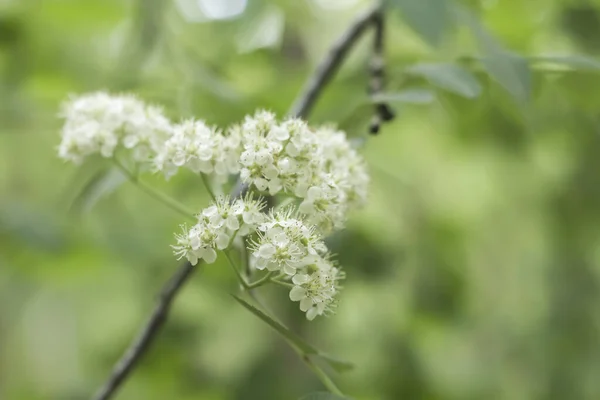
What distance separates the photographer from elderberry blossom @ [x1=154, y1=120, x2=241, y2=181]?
28.3 inches

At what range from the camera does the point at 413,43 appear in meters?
1.71

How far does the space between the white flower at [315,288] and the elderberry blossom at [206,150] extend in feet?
0.58

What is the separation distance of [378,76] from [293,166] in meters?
0.43

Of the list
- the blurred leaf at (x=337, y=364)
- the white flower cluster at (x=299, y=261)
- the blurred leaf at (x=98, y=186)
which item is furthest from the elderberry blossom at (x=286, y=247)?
the blurred leaf at (x=98, y=186)

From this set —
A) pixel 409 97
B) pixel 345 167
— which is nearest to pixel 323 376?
pixel 345 167

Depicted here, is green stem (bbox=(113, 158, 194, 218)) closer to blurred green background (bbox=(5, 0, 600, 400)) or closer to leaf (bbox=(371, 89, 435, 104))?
blurred green background (bbox=(5, 0, 600, 400))

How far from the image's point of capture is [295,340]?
24.6 inches

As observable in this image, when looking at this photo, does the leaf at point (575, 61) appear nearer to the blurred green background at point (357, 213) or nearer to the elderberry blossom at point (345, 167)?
the blurred green background at point (357, 213)

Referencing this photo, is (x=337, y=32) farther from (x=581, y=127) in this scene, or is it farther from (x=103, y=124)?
(x=103, y=124)

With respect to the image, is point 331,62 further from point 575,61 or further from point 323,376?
point 323,376

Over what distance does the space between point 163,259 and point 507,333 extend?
3.78ft

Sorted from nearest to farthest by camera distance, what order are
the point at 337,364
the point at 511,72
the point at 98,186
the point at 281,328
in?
the point at 281,328
the point at 337,364
the point at 511,72
the point at 98,186

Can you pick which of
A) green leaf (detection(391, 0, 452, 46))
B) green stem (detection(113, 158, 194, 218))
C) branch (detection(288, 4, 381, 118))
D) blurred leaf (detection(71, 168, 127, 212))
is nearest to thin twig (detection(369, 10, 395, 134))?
branch (detection(288, 4, 381, 118))

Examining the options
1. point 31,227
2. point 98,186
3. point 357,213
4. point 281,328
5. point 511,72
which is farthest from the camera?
point 357,213
